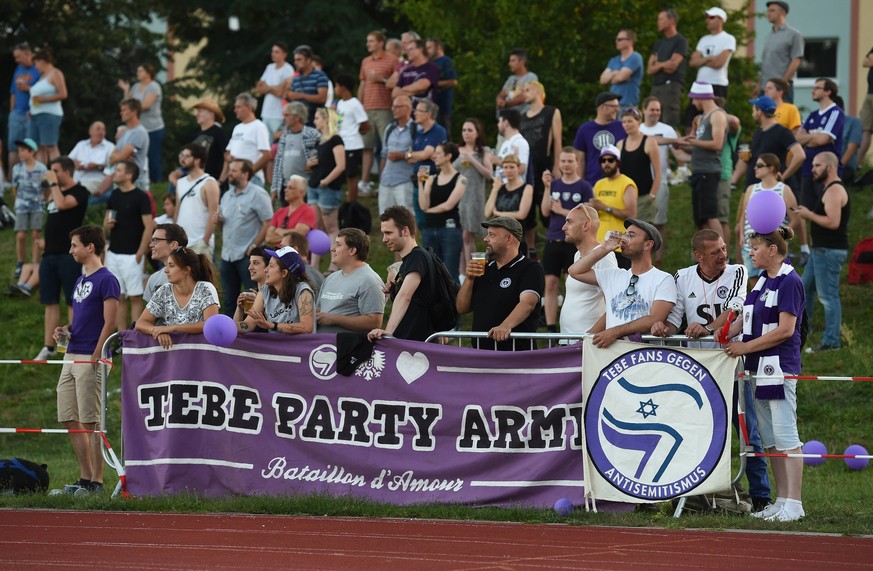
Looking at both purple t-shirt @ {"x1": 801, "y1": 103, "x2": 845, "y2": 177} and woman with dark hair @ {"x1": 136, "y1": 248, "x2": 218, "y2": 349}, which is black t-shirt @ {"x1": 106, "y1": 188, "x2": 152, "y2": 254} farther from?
purple t-shirt @ {"x1": 801, "y1": 103, "x2": 845, "y2": 177}

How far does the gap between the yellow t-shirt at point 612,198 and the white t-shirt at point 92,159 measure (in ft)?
26.9

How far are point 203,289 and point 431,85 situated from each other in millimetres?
7985

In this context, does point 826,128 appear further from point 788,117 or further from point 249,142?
point 249,142

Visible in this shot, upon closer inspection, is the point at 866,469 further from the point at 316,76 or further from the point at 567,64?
the point at 567,64

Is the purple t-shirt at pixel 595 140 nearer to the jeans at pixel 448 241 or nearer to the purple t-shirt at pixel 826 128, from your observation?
the jeans at pixel 448 241

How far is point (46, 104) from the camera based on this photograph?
21688 millimetres

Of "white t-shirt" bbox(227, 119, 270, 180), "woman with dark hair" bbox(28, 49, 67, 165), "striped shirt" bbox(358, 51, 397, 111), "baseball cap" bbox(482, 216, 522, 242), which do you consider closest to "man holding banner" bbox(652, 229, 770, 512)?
"baseball cap" bbox(482, 216, 522, 242)

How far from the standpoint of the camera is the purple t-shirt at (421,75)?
18.8 metres

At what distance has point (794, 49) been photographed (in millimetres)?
19797

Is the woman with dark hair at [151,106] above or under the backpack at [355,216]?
above

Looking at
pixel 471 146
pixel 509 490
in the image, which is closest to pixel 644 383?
pixel 509 490

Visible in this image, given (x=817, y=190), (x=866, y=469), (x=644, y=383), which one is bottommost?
(x=866, y=469)

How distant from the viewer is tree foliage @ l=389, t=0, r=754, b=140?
23.5 metres

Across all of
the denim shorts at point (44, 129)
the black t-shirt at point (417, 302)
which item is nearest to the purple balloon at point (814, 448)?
the black t-shirt at point (417, 302)
